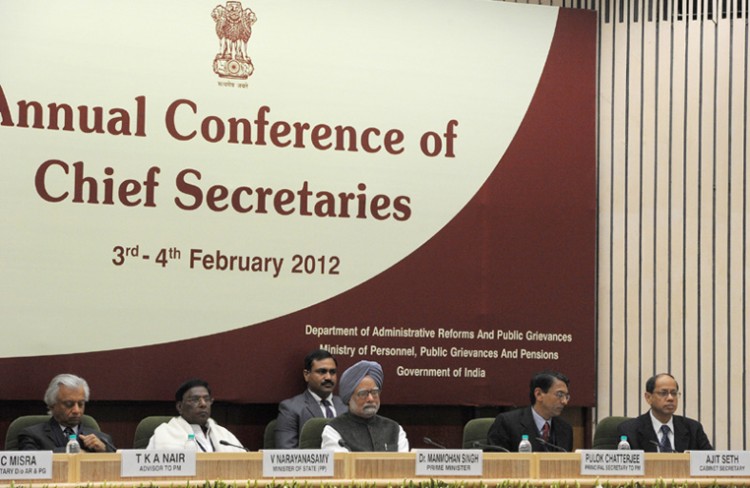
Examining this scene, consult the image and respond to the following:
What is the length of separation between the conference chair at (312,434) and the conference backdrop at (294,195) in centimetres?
92

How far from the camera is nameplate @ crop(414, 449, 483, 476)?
12.6ft

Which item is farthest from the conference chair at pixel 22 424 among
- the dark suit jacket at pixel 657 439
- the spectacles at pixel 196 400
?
the dark suit jacket at pixel 657 439

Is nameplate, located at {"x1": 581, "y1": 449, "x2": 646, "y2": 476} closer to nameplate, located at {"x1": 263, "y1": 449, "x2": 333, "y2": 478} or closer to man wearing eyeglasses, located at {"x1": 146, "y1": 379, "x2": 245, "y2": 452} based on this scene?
nameplate, located at {"x1": 263, "y1": 449, "x2": 333, "y2": 478}

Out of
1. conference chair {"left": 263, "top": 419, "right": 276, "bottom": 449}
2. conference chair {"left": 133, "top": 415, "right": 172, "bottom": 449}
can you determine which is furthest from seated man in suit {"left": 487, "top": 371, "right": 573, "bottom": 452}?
conference chair {"left": 133, "top": 415, "right": 172, "bottom": 449}

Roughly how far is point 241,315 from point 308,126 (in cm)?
110

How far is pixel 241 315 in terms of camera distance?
20.3ft

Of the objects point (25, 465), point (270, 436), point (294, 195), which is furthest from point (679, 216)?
point (25, 465)

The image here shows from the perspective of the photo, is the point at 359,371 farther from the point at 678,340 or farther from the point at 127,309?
the point at 678,340

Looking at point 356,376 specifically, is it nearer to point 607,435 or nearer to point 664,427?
point 607,435

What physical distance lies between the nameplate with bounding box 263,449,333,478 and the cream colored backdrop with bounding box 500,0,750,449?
11.0 feet

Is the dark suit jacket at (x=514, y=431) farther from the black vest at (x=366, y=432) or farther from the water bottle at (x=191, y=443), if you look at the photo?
the water bottle at (x=191, y=443)

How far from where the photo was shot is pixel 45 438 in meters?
5.12

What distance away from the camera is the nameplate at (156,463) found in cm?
360

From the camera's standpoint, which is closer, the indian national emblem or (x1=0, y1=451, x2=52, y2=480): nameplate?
(x1=0, y1=451, x2=52, y2=480): nameplate
